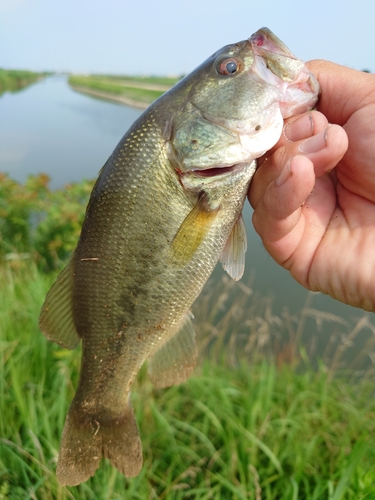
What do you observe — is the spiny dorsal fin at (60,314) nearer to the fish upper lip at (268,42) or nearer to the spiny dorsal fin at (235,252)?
the spiny dorsal fin at (235,252)

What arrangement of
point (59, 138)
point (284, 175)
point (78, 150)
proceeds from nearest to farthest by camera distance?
point (284, 175) < point (78, 150) < point (59, 138)

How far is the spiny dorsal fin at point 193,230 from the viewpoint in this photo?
1.76m

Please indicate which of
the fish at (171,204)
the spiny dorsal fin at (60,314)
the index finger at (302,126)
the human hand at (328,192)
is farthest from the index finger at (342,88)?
the spiny dorsal fin at (60,314)

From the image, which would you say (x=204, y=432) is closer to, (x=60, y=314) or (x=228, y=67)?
(x=60, y=314)

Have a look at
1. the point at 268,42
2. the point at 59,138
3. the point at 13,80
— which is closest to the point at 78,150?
the point at 59,138

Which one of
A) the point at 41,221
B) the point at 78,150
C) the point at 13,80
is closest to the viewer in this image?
the point at 41,221


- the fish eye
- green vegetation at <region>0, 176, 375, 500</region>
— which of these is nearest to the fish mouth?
the fish eye

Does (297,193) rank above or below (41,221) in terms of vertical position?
above

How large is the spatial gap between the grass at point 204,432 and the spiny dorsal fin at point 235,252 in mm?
1444

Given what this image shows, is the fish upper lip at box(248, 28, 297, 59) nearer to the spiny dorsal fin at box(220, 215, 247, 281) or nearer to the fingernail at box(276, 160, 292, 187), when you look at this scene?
the fingernail at box(276, 160, 292, 187)

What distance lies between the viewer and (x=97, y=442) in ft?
6.88

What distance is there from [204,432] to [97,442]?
4.24 ft

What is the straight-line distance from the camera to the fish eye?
1.78 metres

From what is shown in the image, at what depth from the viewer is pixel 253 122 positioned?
1700 millimetres
